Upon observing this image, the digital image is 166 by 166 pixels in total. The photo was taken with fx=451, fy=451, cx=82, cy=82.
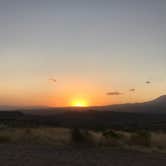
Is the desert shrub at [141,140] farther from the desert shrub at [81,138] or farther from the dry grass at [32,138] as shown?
the dry grass at [32,138]

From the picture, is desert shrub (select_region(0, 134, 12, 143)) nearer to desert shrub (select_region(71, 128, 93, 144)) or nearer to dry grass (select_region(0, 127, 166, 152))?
dry grass (select_region(0, 127, 166, 152))

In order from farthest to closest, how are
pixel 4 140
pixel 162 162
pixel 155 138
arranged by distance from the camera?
pixel 155 138 < pixel 4 140 < pixel 162 162

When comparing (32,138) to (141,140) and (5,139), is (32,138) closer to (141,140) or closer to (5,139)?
(5,139)

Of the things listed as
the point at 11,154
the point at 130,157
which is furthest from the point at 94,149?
the point at 11,154

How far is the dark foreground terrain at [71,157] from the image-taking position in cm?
2164

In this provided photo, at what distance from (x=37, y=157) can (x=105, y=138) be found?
10713mm

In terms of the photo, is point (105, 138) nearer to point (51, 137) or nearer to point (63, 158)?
point (51, 137)

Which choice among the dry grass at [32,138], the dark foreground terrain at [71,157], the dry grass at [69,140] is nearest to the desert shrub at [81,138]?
the dry grass at [69,140]

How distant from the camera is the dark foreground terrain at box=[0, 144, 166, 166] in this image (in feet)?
71.0

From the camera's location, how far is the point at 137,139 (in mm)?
33312

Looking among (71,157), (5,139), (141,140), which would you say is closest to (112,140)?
(141,140)

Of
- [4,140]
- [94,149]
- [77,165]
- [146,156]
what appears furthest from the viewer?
[4,140]

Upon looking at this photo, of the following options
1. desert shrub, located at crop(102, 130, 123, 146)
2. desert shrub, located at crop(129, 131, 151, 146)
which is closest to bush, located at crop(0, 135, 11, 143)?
desert shrub, located at crop(102, 130, 123, 146)

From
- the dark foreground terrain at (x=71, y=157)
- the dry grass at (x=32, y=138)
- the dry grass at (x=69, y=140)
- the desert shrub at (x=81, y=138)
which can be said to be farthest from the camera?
the desert shrub at (x=81, y=138)
